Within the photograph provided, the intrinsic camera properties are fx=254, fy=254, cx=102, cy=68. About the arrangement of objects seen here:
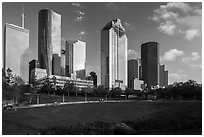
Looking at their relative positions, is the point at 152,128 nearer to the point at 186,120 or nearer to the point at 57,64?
the point at 186,120

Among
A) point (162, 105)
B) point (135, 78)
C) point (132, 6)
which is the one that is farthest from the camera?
point (135, 78)

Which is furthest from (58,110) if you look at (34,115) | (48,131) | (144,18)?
(144,18)

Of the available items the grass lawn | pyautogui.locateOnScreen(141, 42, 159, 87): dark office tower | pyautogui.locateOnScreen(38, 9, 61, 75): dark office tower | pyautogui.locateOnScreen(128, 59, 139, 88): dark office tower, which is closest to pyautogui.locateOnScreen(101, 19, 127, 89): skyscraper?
pyautogui.locateOnScreen(128, 59, 139, 88): dark office tower

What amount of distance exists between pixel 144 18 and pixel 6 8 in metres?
6.10

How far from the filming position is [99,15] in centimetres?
1297

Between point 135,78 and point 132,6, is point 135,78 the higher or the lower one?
the lower one

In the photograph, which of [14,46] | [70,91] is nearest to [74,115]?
[70,91]

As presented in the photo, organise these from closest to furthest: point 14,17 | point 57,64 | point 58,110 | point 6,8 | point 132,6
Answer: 1. point 6,8
2. point 132,6
3. point 14,17
4. point 58,110
5. point 57,64

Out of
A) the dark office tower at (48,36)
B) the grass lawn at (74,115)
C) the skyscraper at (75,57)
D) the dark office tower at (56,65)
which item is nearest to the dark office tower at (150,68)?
the skyscraper at (75,57)

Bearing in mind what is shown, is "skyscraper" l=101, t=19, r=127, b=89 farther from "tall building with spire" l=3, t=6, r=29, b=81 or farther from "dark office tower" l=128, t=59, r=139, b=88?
"tall building with spire" l=3, t=6, r=29, b=81

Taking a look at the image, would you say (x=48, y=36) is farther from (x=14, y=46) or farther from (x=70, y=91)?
(x=70, y=91)

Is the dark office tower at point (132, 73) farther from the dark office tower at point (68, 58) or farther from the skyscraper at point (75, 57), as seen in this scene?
the dark office tower at point (68, 58)

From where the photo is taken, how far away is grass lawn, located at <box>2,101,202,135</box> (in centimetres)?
982

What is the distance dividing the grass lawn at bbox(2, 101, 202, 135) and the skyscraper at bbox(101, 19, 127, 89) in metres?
24.2
